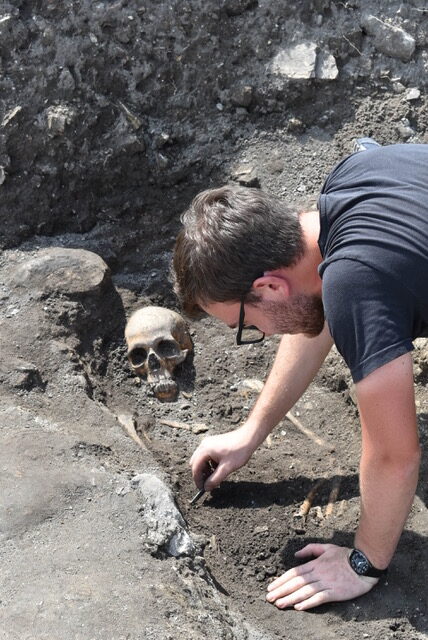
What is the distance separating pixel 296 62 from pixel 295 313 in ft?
10.8

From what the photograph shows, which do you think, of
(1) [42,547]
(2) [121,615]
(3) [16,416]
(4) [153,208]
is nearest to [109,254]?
(4) [153,208]

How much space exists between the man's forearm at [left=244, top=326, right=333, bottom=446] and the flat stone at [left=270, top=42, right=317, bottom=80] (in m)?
2.75

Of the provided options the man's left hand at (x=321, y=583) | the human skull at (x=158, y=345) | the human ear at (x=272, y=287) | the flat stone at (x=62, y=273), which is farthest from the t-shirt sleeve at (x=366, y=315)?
the flat stone at (x=62, y=273)

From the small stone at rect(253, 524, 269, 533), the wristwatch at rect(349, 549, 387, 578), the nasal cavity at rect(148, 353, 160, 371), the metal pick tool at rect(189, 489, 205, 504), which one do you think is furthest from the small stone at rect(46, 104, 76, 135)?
the wristwatch at rect(349, 549, 387, 578)

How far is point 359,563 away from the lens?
3.46m

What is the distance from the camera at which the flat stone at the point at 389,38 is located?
19.7 ft

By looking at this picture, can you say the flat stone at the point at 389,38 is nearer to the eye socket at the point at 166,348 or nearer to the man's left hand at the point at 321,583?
the eye socket at the point at 166,348

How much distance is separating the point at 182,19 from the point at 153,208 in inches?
57.0

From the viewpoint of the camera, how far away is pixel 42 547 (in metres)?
3.53

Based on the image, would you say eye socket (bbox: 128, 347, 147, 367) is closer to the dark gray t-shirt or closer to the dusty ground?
the dusty ground

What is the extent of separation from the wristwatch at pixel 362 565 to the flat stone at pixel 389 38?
4024mm

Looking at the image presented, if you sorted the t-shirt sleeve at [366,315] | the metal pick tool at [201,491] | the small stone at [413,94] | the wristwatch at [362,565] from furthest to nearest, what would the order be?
the small stone at [413,94] → the metal pick tool at [201,491] → the wristwatch at [362,565] → the t-shirt sleeve at [366,315]

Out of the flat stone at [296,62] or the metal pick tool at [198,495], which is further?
the flat stone at [296,62]

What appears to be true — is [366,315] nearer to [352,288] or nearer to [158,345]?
[352,288]
